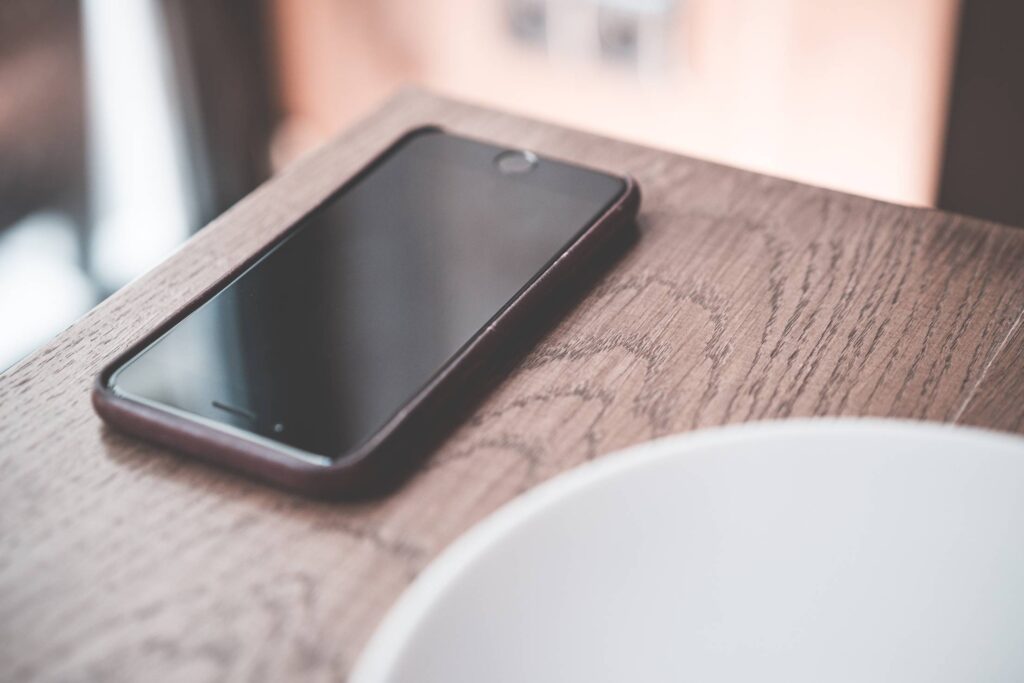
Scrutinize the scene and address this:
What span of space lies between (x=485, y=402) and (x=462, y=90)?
2.79 ft

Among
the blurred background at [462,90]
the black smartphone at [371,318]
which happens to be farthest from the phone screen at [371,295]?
the blurred background at [462,90]

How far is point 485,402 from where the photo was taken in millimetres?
298

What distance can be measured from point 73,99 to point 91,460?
0.74 meters

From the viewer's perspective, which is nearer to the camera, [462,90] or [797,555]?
[797,555]

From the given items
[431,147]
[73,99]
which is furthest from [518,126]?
[73,99]

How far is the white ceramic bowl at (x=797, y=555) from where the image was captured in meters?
0.27

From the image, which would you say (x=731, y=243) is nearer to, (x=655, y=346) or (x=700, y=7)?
(x=655, y=346)

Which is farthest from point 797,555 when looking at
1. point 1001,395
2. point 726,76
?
point 726,76

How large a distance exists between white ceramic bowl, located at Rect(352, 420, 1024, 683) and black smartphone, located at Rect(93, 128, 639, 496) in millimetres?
45

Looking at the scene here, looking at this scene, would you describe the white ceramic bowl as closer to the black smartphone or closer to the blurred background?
the black smartphone

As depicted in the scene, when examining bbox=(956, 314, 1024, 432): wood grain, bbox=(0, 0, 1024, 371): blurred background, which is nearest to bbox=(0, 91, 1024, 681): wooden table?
bbox=(956, 314, 1024, 432): wood grain

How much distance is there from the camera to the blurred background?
0.83 metres

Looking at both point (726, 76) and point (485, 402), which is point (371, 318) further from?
point (726, 76)

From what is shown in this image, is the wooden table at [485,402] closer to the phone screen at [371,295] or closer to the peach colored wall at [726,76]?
the phone screen at [371,295]
